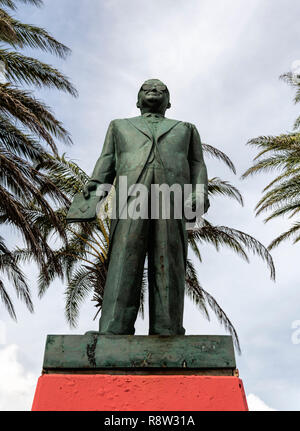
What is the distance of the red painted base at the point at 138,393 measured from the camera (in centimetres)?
274

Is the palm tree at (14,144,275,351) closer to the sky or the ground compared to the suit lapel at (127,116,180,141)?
closer to the sky

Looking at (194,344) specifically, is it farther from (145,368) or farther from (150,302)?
(150,302)

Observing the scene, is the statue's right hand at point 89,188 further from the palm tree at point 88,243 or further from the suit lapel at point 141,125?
the palm tree at point 88,243

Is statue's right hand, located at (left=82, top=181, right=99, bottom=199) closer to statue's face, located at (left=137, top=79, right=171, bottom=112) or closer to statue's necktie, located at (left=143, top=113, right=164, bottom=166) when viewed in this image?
statue's necktie, located at (left=143, top=113, right=164, bottom=166)

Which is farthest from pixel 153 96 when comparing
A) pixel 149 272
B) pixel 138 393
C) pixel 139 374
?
pixel 138 393

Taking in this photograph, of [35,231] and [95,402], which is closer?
[95,402]

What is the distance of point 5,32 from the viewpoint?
949 centimetres

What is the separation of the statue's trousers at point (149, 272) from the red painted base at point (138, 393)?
1.52 ft

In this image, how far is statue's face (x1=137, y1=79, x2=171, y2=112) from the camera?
4059 mm

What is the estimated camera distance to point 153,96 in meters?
4.05

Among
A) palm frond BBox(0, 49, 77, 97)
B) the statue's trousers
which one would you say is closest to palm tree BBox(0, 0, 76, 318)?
palm frond BBox(0, 49, 77, 97)
